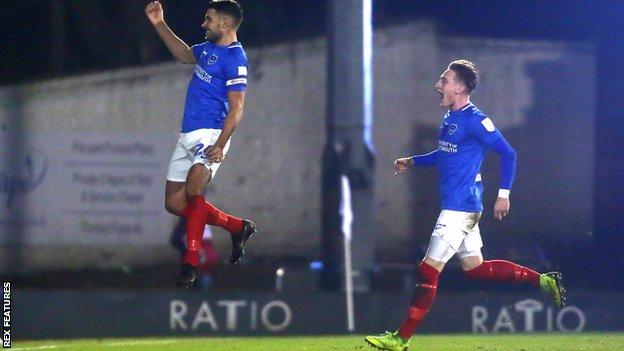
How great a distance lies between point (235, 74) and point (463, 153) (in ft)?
4.27

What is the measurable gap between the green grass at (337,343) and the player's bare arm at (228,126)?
5.69ft

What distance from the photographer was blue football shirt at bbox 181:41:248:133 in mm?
7328

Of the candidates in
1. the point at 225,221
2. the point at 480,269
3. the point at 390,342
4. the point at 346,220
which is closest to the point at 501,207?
the point at 480,269

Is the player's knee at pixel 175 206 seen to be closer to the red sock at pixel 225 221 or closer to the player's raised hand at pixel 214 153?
the red sock at pixel 225 221

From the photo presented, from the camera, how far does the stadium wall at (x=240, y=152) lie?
10.7 metres

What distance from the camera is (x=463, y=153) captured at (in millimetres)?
7742

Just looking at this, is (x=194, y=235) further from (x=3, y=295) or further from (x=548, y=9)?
(x=548, y=9)

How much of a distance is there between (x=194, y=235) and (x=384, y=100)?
3771 millimetres

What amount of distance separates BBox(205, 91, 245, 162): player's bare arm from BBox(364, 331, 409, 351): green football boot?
1.27 meters

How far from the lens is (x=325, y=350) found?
850 cm

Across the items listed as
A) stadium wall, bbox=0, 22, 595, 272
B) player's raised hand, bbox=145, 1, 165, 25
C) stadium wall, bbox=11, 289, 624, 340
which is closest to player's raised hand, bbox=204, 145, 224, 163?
player's raised hand, bbox=145, 1, 165, 25

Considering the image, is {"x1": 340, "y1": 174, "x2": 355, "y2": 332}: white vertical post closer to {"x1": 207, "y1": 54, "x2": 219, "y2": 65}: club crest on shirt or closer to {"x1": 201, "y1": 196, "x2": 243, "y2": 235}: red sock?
{"x1": 201, "y1": 196, "x2": 243, "y2": 235}: red sock

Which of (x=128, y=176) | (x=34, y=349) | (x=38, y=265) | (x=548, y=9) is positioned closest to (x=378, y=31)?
(x=548, y=9)

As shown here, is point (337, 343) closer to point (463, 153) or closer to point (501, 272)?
point (501, 272)
